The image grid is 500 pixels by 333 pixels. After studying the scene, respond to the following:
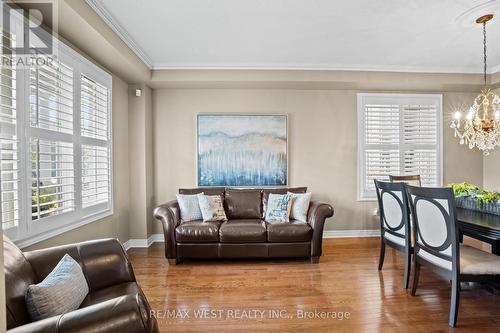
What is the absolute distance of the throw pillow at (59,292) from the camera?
1.38m

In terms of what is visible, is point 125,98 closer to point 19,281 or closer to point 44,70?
point 44,70

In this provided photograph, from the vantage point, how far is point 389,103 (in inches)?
177

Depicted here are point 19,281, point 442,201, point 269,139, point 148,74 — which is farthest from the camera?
point 269,139

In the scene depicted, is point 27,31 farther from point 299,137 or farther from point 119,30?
point 299,137

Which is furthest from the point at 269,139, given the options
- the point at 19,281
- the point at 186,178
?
the point at 19,281

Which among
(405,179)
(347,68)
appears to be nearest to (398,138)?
(405,179)

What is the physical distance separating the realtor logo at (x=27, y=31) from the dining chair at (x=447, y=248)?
342cm

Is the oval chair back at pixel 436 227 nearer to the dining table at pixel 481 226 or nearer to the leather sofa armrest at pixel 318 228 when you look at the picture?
the dining table at pixel 481 226

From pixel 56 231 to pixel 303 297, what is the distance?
7.94 ft

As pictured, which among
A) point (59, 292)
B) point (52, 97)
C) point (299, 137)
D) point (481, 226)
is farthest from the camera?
point (299, 137)

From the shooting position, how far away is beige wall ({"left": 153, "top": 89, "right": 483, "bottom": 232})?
4.33 m

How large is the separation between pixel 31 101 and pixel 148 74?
184 cm

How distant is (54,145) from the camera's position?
98.5 inches

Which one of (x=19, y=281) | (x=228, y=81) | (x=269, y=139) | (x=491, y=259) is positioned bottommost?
(x=491, y=259)
